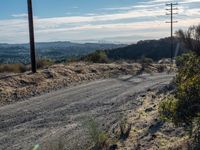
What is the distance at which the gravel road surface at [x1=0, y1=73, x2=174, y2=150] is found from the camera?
15.0 meters

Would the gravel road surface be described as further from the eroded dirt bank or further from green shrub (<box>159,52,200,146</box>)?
green shrub (<box>159,52,200,146</box>)

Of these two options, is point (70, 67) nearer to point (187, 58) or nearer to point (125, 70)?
point (125, 70)

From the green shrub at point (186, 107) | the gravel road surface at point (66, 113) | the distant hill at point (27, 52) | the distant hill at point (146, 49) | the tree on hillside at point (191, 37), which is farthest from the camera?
the distant hill at point (146, 49)

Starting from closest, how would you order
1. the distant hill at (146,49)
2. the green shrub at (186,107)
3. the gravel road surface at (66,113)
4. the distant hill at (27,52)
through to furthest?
1. the green shrub at (186,107)
2. the gravel road surface at (66,113)
3. the distant hill at (27,52)
4. the distant hill at (146,49)

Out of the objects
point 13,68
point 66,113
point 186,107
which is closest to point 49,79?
point 13,68

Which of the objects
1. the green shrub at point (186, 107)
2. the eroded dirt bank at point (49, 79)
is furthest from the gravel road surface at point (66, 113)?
the green shrub at point (186, 107)

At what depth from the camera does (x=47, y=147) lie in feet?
42.6

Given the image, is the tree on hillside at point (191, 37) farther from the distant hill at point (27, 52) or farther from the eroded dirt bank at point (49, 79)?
the distant hill at point (27, 52)

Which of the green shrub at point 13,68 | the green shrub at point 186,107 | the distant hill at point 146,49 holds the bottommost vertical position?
the distant hill at point 146,49

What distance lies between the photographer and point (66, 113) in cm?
1975

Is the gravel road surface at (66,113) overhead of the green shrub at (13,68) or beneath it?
beneath

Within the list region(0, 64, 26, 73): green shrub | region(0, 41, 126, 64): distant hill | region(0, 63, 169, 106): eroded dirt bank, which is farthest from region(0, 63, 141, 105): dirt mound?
region(0, 41, 126, 64): distant hill

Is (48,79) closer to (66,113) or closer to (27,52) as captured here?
(66,113)

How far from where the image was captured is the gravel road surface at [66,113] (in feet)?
49.1
